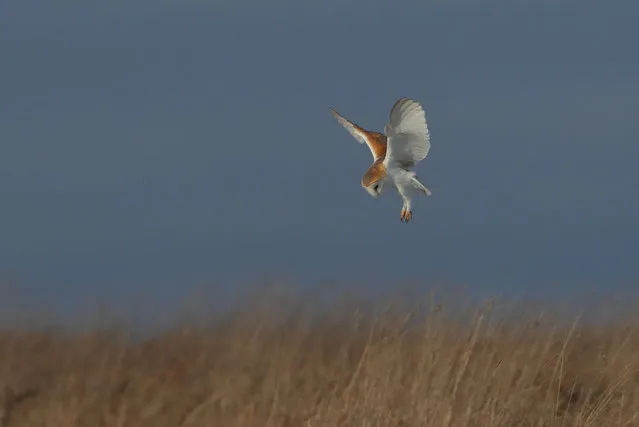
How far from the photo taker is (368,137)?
8.06m

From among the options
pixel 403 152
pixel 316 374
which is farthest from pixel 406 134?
pixel 316 374

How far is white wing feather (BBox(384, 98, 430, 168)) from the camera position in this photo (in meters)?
7.15

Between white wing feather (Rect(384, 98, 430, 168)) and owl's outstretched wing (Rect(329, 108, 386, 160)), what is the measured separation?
17.0 inches

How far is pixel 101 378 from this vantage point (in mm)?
8227

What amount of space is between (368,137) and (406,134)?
832mm

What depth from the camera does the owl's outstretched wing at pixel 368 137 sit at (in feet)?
25.8

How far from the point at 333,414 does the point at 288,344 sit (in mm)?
1288

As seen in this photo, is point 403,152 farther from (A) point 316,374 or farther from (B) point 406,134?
(A) point 316,374

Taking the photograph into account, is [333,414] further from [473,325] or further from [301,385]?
[473,325]

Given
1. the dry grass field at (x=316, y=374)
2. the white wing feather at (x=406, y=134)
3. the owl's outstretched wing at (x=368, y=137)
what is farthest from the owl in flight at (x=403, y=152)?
the dry grass field at (x=316, y=374)

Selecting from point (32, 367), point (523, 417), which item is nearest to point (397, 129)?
point (523, 417)

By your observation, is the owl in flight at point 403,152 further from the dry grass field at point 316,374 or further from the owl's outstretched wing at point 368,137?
the dry grass field at point 316,374

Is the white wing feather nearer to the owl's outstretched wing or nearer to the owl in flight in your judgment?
the owl in flight

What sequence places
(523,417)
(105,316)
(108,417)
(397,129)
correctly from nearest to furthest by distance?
(397,129), (108,417), (523,417), (105,316)
